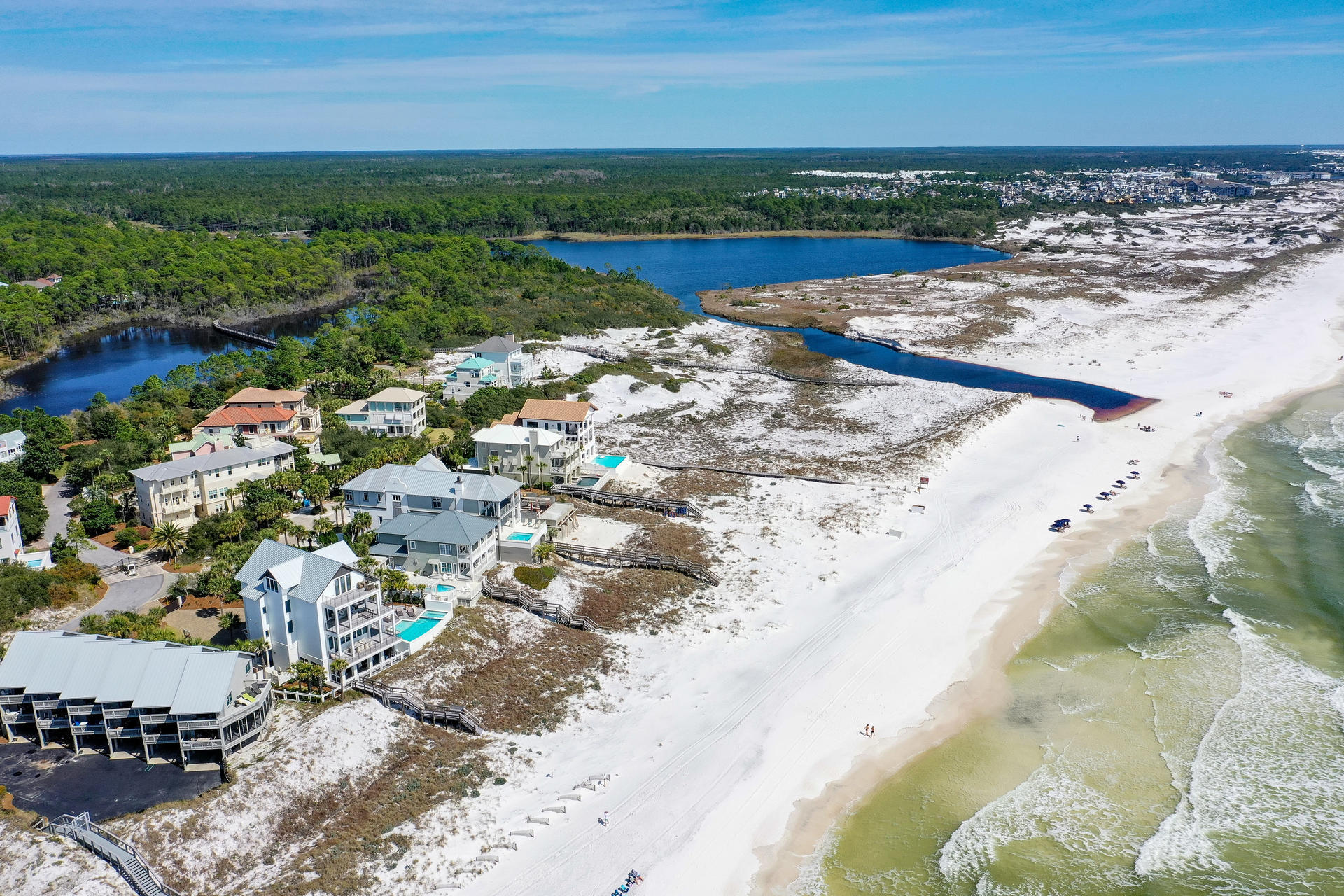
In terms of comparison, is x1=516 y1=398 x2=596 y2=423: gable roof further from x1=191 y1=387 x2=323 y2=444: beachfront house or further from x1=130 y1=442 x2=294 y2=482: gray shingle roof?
x1=191 y1=387 x2=323 y2=444: beachfront house

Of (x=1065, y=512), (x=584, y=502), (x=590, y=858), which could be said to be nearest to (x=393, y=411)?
(x=584, y=502)

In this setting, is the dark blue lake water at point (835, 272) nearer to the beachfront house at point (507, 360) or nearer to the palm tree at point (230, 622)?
the beachfront house at point (507, 360)

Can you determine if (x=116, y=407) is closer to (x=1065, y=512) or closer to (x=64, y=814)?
(x=64, y=814)

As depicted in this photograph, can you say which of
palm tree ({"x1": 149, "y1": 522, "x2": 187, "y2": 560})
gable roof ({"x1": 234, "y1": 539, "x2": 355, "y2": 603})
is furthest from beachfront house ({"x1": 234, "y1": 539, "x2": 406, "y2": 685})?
palm tree ({"x1": 149, "y1": 522, "x2": 187, "y2": 560})

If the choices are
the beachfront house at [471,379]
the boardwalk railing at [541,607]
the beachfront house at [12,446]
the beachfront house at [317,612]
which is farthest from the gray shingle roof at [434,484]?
the beachfront house at [471,379]

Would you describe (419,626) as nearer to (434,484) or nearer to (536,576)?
(536,576)
